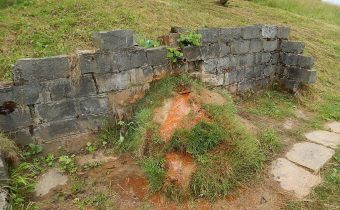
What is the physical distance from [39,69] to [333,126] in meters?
4.85

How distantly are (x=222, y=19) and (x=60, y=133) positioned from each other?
22.2 feet

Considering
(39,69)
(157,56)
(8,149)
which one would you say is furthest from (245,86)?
(8,149)

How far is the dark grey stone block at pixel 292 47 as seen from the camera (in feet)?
20.5

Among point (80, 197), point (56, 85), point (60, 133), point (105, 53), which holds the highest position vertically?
point (105, 53)

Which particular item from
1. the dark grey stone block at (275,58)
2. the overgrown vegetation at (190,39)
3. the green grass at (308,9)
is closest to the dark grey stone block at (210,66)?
the overgrown vegetation at (190,39)

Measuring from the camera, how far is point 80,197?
330cm

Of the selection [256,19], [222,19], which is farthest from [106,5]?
[256,19]

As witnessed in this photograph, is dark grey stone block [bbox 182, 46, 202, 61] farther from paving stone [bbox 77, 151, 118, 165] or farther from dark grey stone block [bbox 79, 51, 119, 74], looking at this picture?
paving stone [bbox 77, 151, 118, 165]

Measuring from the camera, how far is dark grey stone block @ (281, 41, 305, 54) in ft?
20.5

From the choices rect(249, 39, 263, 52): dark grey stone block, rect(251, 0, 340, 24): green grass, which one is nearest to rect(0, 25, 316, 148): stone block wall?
rect(249, 39, 263, 52): dark grey stone block

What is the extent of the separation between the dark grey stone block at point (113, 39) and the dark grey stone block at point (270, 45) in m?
3.13

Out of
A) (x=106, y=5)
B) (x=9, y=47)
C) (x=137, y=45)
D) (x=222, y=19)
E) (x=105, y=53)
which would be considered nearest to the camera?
(x=105, y=53)

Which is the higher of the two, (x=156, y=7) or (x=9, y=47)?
(x=156, y=7)

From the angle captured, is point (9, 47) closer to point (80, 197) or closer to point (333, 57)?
point (80, 197)
